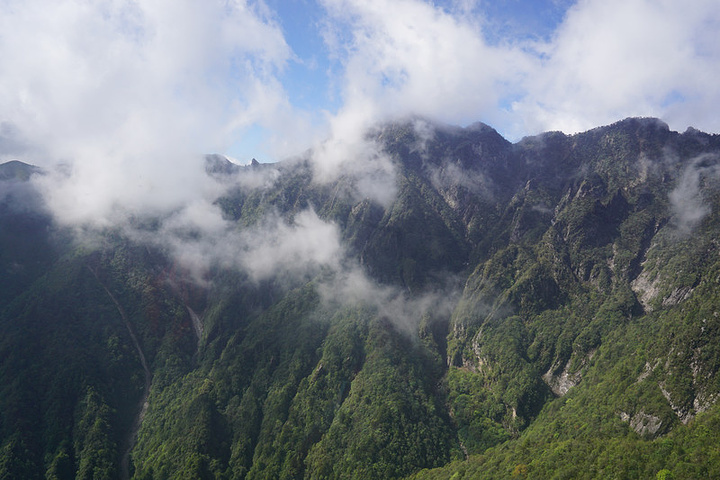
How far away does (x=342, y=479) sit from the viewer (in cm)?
19450

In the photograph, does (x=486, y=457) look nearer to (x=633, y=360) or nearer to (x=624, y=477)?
(x=624, y=477)

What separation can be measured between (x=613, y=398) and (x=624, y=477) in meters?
62.6

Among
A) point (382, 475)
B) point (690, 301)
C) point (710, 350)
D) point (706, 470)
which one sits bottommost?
point (706, 470)

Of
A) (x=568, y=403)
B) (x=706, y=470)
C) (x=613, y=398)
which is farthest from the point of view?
(x=568, y=403)

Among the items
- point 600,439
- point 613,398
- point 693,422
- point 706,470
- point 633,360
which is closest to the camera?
point 706,470

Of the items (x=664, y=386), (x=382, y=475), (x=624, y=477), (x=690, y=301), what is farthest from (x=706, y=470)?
(x=382, y=475)

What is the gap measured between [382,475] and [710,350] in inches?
6333

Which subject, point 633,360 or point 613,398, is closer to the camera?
point 613,398

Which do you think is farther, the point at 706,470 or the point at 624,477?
the point at 624,477

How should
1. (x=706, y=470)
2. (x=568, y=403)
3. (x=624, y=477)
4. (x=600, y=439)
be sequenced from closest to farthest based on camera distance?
(x=706, y=470), (x=624, y=477), (x=600, y=439), (x=568, y=403)

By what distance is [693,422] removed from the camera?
133125 millimetres

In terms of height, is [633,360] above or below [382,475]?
above

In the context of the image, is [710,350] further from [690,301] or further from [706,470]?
[706,470]

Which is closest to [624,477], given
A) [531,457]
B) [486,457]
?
[531,457]
